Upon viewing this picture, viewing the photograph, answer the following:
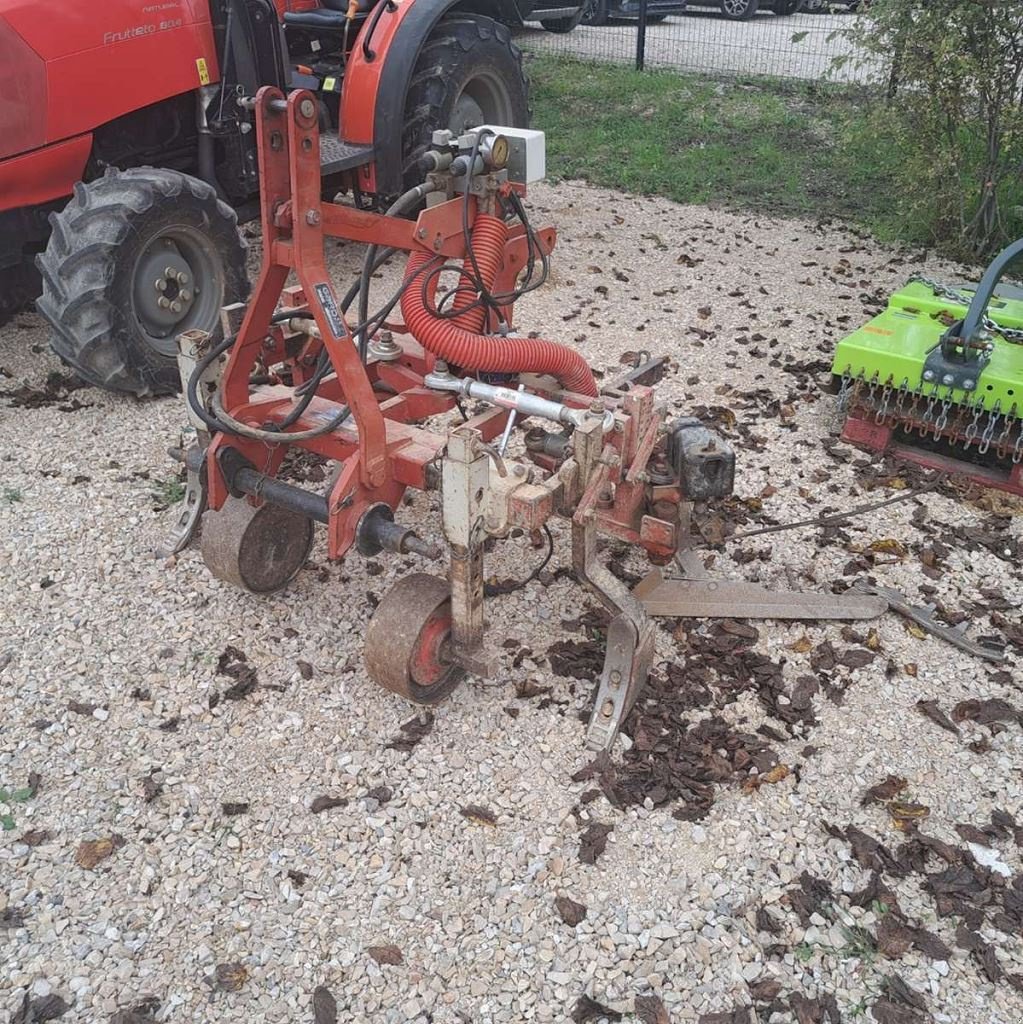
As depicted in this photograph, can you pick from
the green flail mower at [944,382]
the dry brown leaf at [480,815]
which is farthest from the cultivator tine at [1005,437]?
the dry brown leaf at [480,815]

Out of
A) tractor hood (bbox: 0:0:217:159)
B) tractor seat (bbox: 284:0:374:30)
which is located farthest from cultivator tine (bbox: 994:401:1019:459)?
tractor seat (bbox: 284:0:374:30)

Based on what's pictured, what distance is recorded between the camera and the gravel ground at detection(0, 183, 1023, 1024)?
236cm

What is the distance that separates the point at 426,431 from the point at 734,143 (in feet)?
24.7

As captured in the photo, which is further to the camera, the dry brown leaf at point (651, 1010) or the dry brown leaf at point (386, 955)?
the dry brown leaf at point (386, 955)

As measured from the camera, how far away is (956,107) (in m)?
6.52

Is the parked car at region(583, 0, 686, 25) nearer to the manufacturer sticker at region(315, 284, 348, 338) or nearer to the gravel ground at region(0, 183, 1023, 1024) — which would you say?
the gravel ground at region(0, 183, 1023, 1024)

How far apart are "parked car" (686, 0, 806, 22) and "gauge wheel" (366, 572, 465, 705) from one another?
15006 millimetres

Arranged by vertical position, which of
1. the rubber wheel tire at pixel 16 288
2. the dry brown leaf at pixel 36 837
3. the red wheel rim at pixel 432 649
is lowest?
the dry brown leaf at pixel 36 837

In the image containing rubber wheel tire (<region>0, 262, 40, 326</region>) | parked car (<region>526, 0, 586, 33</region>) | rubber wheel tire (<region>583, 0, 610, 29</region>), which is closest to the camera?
rubber wheel tire (<region>0, 262, 40, 326</region>)

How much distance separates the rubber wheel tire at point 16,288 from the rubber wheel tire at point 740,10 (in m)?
13.5

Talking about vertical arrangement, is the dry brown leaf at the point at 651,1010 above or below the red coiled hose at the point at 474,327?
below

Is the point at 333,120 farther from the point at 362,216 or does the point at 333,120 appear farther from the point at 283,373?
the point at 362,216

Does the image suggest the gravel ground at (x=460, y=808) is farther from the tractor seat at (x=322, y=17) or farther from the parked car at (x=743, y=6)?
the parked car at (x=743, y=6)

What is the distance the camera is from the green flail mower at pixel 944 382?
13.4ft
